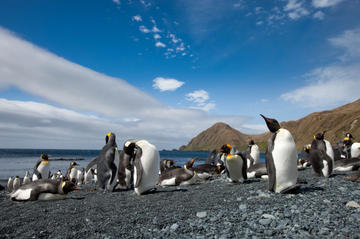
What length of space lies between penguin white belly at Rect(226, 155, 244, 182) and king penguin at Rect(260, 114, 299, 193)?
251cm

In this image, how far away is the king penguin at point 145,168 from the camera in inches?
292

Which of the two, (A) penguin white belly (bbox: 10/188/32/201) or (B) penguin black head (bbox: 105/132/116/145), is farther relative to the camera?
(B) penguin black head (bbox: 105/132/116/145)

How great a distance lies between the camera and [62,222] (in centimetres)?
484

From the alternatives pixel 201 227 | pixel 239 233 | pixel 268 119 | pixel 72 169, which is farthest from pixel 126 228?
pixel 72 169

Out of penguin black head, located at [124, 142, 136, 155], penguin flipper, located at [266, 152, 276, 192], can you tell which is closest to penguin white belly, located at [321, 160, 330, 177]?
penguin flipper, located at [266, 152, 276, 192]

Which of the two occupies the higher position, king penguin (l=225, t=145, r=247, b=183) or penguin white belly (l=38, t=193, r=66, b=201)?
king penguin (l=225, t=145, r=247, b=183)

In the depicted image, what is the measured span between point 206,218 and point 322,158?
630 cm

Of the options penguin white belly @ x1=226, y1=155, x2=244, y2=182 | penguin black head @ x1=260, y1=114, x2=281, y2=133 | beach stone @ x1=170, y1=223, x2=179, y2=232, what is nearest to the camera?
beach stone @ x1=170, y1=223, x2=179, y2=232

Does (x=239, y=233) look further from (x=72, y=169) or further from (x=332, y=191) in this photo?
(x=72, y=169)

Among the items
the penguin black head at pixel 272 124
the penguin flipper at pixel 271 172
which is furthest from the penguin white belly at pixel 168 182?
the penguin black head at pixel 272 124

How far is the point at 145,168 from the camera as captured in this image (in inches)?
292

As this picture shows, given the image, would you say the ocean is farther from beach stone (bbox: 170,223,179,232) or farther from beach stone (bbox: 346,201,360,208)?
beach stone (bbox: 346,201,360,208)

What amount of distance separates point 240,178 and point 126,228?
578cm

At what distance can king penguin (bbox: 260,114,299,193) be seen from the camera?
5895mm
